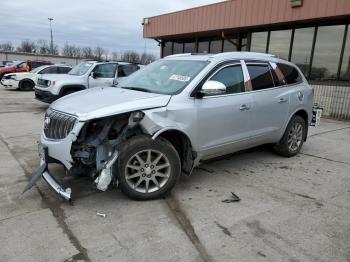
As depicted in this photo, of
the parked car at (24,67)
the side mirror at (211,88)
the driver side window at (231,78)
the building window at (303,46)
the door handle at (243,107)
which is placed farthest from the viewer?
the parked car at (24,67)

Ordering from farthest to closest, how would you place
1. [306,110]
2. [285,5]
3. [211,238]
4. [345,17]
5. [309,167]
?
[285,5]
[345,17]
[306,110]
[309,167]
[211,238]

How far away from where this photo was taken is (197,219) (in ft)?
12.0

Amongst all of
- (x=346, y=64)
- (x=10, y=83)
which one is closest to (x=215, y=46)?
(x=346, y=64)

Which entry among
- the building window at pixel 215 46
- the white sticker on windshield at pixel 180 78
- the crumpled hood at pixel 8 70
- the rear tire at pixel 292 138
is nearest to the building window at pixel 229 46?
the building window at pixel 215 46

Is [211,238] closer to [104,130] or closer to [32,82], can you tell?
[104,130]

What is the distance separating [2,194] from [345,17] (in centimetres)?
1117

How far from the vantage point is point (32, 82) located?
19.3 m

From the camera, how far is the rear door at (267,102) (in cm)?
514

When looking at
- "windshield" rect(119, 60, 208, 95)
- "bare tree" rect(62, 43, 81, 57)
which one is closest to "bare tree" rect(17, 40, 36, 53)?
"bare tree" rect(62, 43, 81, 57)

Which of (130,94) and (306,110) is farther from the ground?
(130,94)

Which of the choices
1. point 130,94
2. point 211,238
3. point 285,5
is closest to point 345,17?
point 285,5

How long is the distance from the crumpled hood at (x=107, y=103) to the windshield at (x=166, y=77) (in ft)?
0.80

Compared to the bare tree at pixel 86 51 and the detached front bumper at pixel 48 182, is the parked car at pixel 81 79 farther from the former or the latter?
the bare tree at pixel 86 51

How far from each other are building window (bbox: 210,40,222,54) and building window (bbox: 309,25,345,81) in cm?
559
